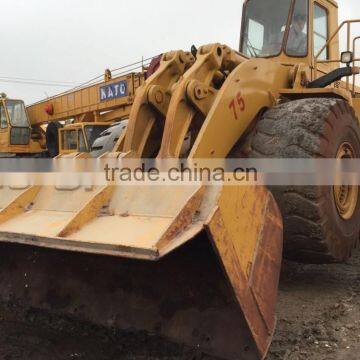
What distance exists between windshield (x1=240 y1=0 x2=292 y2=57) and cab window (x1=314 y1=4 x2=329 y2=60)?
393 mm

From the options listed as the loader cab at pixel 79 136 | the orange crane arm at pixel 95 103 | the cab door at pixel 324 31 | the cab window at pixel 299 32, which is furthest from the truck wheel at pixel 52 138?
the cab window at pixel 299 32

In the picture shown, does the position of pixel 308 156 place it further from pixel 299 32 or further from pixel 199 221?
pixel 299 32

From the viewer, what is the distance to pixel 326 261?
4.05 metres

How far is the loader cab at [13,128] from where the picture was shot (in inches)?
576

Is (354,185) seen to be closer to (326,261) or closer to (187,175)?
(326,261)

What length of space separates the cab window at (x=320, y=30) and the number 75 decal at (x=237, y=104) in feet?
6.00

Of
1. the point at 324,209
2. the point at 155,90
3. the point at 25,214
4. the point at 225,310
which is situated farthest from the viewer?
the point at 155,90

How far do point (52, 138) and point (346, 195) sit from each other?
1124cm

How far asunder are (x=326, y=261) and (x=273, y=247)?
1.23 metres

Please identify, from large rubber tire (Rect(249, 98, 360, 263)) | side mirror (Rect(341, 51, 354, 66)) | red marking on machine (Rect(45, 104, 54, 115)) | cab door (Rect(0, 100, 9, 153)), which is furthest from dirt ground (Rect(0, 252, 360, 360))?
cab door (Rect(0, 100, 9, 153))

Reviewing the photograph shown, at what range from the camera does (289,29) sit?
5.39 m

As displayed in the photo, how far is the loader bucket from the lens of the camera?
2.62 meters

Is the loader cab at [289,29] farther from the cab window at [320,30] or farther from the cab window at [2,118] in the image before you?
the cab window at [2,118]

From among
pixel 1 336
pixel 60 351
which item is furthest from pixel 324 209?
pixel 1 336
